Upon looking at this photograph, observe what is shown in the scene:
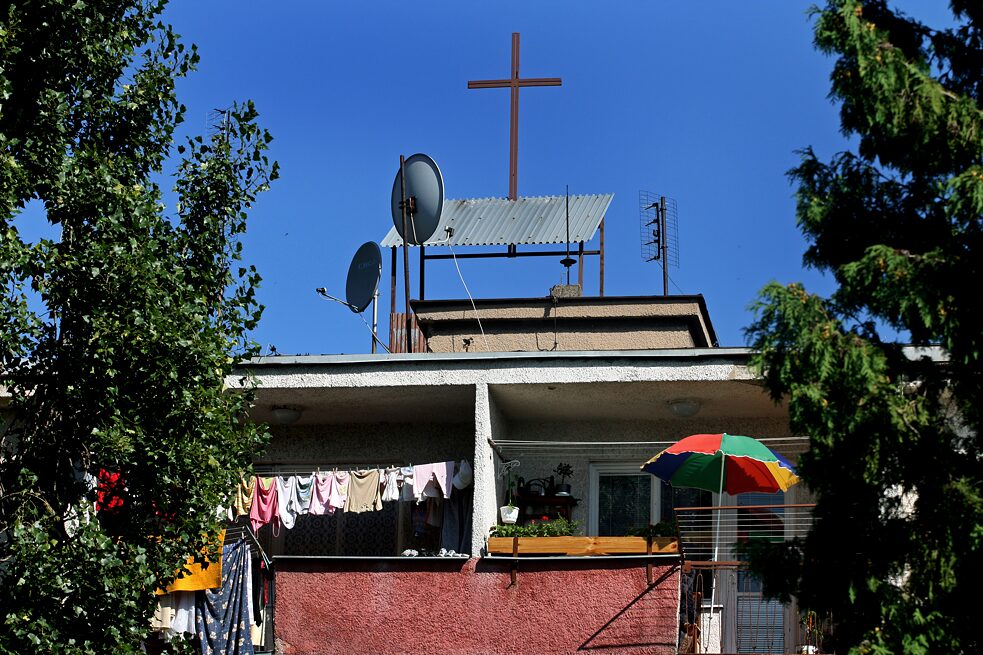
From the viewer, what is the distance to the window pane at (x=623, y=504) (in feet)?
54.3

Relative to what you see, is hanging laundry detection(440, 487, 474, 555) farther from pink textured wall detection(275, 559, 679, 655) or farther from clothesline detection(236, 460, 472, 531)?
pink textured wall detection(275, 559, 679, 655)

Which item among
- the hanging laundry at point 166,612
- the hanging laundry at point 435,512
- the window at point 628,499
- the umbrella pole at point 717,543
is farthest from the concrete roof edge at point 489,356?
the hanging laundry at point 166,612

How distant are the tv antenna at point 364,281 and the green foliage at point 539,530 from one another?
3.97m

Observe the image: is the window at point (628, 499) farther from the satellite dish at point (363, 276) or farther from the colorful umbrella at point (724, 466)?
the satellite dish at point (363, 276)

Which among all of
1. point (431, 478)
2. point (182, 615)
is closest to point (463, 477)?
point (431, 478)

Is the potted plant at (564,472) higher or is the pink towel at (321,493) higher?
the potted plant at (564,472)

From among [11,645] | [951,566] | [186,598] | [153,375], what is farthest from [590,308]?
[951,566]

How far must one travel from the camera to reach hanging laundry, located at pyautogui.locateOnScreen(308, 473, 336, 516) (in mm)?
15352

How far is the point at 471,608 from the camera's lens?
14055mm

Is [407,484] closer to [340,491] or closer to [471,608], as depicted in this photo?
[340,491]

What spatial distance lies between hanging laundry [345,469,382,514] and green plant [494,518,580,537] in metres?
1.50

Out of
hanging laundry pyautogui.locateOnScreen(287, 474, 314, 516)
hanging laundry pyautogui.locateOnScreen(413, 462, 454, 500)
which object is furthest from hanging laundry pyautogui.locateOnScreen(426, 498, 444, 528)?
hanging laundry pyautogui.locateOnScreen(287, 474, 314, 516)

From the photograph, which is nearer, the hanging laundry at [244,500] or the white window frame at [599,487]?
the hanging laundry at [244,500]

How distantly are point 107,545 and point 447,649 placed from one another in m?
4.33
